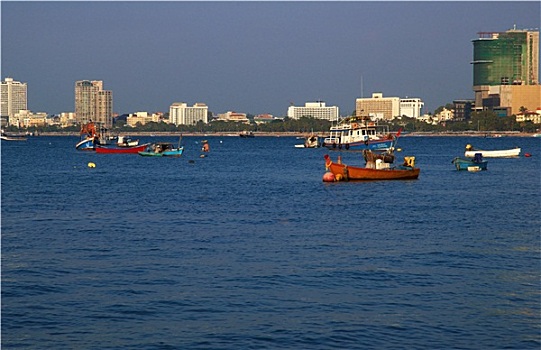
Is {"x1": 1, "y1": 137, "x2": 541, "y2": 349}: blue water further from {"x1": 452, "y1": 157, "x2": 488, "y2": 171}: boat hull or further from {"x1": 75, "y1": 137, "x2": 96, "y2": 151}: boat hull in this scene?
{"x1": 75, "y1": 137, "x2": 96, "y2": 151}: boat hull

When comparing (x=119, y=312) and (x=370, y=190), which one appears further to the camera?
(x=370, y=190)

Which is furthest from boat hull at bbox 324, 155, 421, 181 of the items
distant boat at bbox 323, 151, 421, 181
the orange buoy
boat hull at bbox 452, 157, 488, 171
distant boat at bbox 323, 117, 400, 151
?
distant boat at bbox 323, 117, 400, 151

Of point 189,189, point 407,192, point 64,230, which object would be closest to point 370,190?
point 407,192

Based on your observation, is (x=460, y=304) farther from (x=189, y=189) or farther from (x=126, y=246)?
(x=189, y=189)

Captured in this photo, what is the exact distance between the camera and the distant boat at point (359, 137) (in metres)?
111

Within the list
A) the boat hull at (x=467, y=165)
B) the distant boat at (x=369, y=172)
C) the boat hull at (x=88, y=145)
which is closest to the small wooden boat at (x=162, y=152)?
the boat hull at (x=88, y=145)

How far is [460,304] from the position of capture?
20781mm

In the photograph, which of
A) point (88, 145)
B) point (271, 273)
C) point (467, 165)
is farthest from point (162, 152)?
point (271, 273)

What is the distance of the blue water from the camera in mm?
18500

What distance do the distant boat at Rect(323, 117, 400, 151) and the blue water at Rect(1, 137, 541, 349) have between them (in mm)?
65642

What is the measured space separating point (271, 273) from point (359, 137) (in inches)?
3619

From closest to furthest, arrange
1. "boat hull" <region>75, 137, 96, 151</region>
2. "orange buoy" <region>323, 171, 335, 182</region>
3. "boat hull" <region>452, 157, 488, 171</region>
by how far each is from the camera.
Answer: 1. "orange buoy" <region>323, 171, 335, 182</region>
2. "boat hull" <region>452, 157, 488, 171</region>
3. "boat hull" <region>75, 137, 96, 151</region>

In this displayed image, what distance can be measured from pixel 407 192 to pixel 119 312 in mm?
30388

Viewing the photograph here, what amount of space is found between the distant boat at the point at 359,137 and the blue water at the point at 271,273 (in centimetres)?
6564
